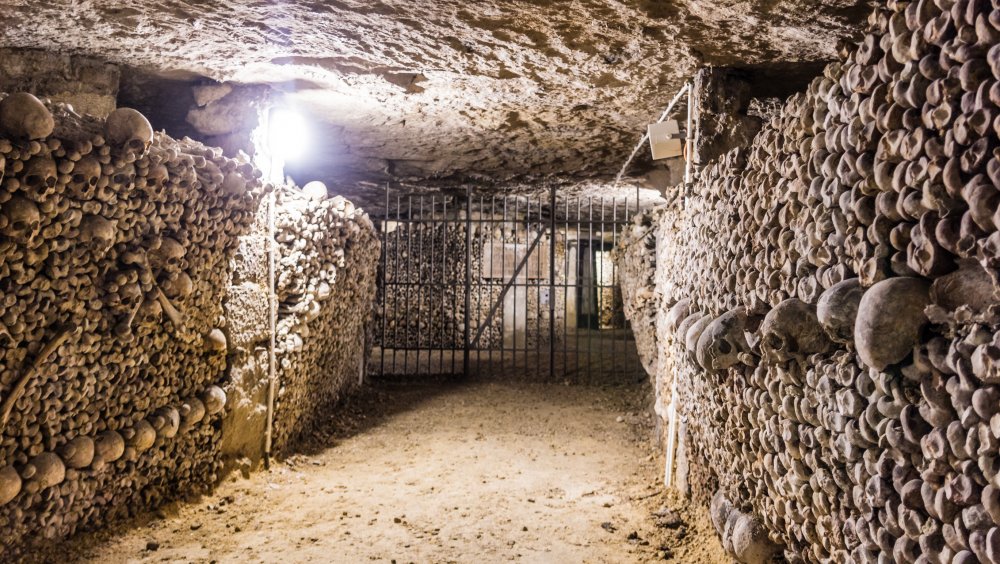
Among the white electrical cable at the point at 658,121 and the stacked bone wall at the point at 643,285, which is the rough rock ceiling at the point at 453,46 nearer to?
the white electrical cable at the point at 658,121

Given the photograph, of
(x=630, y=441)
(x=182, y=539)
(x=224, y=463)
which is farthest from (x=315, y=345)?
(x=630, y=441)

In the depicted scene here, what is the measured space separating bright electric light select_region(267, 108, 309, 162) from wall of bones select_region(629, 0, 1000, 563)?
3832 millimetres

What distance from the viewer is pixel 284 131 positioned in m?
5.61

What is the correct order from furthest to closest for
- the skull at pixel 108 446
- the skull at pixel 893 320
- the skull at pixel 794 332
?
the skull at pixel 108 446 → the skull at pixel 794 332 → the skull at pixel 893 320

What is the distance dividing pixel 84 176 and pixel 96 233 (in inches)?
10.6

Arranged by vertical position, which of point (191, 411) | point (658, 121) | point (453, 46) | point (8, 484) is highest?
point (453, 46)

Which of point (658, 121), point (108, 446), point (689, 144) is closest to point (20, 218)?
point (108, 446)

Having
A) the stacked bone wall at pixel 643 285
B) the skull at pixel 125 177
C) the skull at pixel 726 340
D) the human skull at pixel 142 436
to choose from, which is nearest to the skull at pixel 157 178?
the skull at pixel 125 177

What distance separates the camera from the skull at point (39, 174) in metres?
2.63

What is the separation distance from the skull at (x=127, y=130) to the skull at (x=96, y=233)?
0.35 metres

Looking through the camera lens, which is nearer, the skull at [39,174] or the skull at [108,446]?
the skull at [39,174]

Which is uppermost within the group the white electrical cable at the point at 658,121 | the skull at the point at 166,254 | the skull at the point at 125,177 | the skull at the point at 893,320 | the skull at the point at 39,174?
the white electrical cable at the point at 658,121

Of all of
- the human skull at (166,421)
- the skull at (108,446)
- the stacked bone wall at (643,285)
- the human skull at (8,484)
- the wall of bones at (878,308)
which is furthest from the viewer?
the stacked bone wall at (643,285)

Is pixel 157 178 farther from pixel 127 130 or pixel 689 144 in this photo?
pixel 689 144
